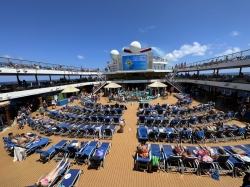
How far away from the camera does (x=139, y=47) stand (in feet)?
119

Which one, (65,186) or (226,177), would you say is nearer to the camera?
(65,186)

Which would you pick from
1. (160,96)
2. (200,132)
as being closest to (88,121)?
(200,132)

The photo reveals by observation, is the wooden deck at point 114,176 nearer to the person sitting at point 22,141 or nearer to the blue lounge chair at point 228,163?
the blue lounge chair at point 228,163

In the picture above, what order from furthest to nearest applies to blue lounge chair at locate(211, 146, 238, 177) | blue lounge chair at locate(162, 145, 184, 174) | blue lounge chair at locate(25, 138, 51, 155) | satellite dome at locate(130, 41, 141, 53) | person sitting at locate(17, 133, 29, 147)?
satellite dome at locate(130, 41, 141, 53) → person sitting at locate(17, 133, 29, 147) → blue lounge chair at locate(25, 138, 51, 155) → blue lounge chair at locate(162, 145, 184, 174) → blue lounge chair at locate(211, 146, 238, 177)

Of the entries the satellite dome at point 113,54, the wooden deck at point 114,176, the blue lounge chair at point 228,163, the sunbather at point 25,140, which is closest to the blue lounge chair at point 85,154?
the wooden deck at point 114,176

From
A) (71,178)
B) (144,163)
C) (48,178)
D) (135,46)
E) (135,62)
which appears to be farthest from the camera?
(135,46)

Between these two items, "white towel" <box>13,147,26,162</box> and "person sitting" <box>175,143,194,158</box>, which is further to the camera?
"white towel" <box>13,147,26,162</box>

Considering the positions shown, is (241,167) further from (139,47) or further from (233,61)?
(139,47)

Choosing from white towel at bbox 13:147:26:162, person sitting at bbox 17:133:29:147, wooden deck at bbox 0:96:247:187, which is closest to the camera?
wooden deck at bbox 0:96:247:187

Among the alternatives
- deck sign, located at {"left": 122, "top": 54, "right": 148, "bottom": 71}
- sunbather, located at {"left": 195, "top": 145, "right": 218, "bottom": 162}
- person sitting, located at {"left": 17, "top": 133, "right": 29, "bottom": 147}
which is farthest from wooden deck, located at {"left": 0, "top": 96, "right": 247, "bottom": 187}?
deck sign, located at {"left": 122, "top": 54, "right": 148, "bottom": 71}

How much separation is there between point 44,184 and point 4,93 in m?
12.7

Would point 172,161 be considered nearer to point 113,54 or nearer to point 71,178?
point 71,178

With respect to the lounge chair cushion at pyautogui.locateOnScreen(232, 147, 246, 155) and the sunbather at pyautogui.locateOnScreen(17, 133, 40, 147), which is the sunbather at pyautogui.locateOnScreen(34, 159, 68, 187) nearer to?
the sunbather at pyautogui.locateOnScreen(17, 133, 40, 147)

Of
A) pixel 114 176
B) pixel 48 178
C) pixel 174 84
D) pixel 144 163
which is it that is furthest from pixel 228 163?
pixel 174 84
